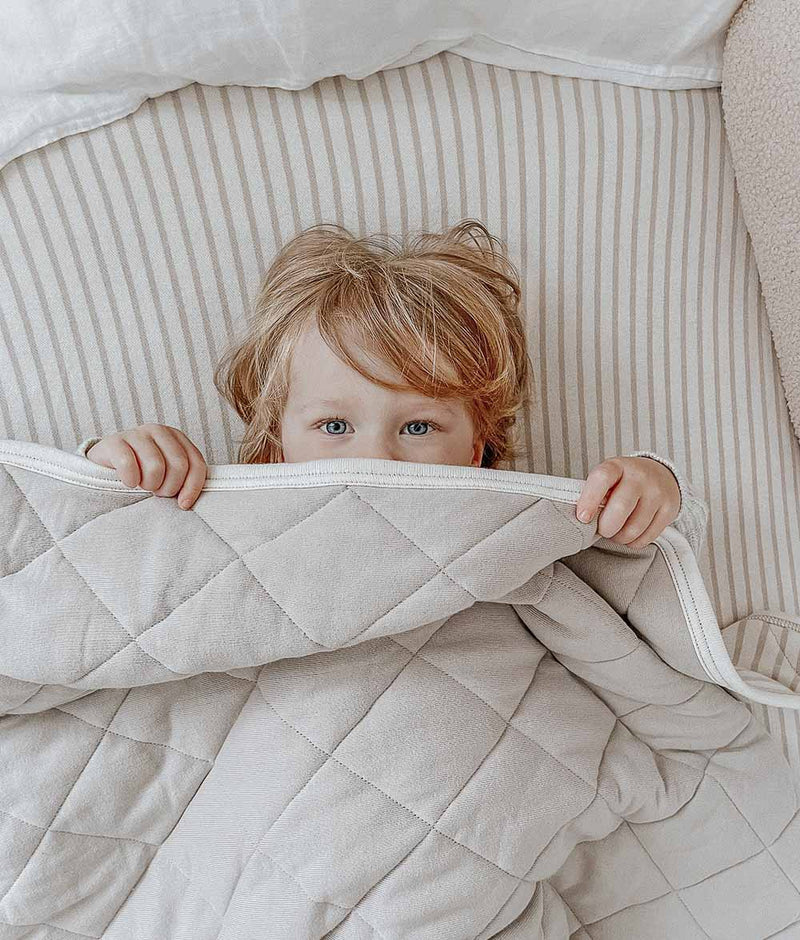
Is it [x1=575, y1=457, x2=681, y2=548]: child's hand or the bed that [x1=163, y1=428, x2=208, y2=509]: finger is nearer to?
the bed

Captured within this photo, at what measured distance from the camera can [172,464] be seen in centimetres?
81

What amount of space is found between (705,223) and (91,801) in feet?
2.78

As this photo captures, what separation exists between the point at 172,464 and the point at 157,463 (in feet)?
0.04

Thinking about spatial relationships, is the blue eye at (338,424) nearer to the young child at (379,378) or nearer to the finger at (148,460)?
the young child at (379,378)

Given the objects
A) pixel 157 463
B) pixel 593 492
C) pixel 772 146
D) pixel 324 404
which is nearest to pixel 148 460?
pixel 157 463

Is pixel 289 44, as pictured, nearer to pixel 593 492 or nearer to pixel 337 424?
pixel 337 424

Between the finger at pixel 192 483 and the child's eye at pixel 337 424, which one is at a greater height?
the child's eye at pixel 337 424

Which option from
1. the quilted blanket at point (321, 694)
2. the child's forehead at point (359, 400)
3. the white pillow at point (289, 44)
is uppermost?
the white pillow at point (289, 44)

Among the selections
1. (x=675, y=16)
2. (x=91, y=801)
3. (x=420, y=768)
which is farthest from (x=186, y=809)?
(x=675, y=16)

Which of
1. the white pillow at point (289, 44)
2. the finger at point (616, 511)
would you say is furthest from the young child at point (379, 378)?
the white pillow at point (289, 44)

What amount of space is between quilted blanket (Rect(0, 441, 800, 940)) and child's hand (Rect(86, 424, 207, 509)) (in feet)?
0.04

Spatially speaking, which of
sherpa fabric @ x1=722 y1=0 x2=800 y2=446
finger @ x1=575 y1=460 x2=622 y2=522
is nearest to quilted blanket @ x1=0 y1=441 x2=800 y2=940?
finger @ x1=575 y1=460 x2=622 y2=522

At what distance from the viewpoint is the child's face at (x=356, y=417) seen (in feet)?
2.85

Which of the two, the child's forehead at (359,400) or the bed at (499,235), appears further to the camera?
the bed at (499,235)
